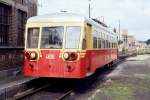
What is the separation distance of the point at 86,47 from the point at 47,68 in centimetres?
176

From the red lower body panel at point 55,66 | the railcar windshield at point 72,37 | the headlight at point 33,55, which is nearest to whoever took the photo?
the red lower body panel at point 55,66

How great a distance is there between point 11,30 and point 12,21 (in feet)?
1.57

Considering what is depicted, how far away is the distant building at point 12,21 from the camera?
61.5 feet

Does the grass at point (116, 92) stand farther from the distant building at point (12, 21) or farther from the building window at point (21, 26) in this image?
the building window at point (21, 26)

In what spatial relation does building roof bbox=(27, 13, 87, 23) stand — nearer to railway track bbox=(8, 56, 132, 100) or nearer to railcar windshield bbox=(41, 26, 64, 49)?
railcar windshield bbox=(41, 26, 64, 49)

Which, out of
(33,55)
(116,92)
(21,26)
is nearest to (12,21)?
(21,26)

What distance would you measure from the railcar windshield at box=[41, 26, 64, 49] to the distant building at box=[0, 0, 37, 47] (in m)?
4.44

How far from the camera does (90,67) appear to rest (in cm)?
1555

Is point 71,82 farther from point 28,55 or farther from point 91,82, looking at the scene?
point 28,55

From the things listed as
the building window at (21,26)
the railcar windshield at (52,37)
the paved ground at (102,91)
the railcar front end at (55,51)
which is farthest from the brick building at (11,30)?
the railcar windshield at (52,37)

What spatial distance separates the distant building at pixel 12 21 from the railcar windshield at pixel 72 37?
518 centimetres

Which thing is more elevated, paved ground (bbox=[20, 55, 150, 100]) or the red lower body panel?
the red lower body panel

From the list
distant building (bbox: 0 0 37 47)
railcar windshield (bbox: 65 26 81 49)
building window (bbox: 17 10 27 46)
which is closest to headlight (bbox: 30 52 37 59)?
railcar windshield (bbox: 65 26 81 49)

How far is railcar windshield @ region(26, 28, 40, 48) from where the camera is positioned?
14580 millimetres
